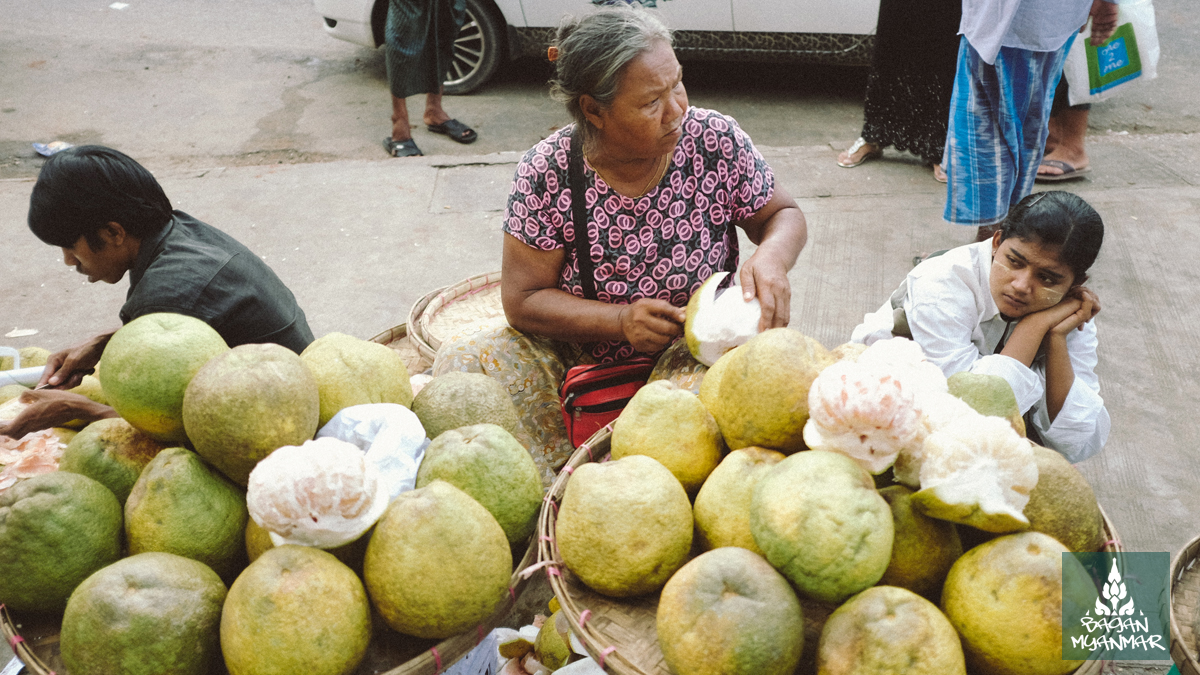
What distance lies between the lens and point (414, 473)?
1469 mm

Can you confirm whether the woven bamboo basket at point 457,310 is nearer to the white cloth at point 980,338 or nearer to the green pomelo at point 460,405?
→ the green pomelo at point 460,405

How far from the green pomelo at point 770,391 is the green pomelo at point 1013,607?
360 millimetres

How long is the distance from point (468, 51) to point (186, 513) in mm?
5667

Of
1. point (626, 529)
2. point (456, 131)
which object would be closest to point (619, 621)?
point (626, 529)

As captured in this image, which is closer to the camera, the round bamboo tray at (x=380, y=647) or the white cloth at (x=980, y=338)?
the round bamboo tray at (x=380, y=647)

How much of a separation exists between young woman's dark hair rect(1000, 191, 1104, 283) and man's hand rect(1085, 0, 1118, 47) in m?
2.02

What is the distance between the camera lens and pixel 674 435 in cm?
145

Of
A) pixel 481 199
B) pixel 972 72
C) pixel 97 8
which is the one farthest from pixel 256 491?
pixel 97 8

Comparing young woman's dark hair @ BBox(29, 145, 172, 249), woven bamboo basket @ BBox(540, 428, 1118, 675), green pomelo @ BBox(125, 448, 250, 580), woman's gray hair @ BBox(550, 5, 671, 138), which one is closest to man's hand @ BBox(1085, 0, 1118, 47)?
woman's gray hair @ BBox(550, 5, 671, 138)

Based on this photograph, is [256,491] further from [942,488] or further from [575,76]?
[575,76]

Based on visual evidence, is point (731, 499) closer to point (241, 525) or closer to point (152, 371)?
point (241, 525)

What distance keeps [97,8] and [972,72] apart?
8.89 m

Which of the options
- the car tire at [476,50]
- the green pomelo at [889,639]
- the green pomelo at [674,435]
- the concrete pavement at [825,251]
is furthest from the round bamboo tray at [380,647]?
the car tire at [476,50]

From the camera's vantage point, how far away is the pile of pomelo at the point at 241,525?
119 centimetres
